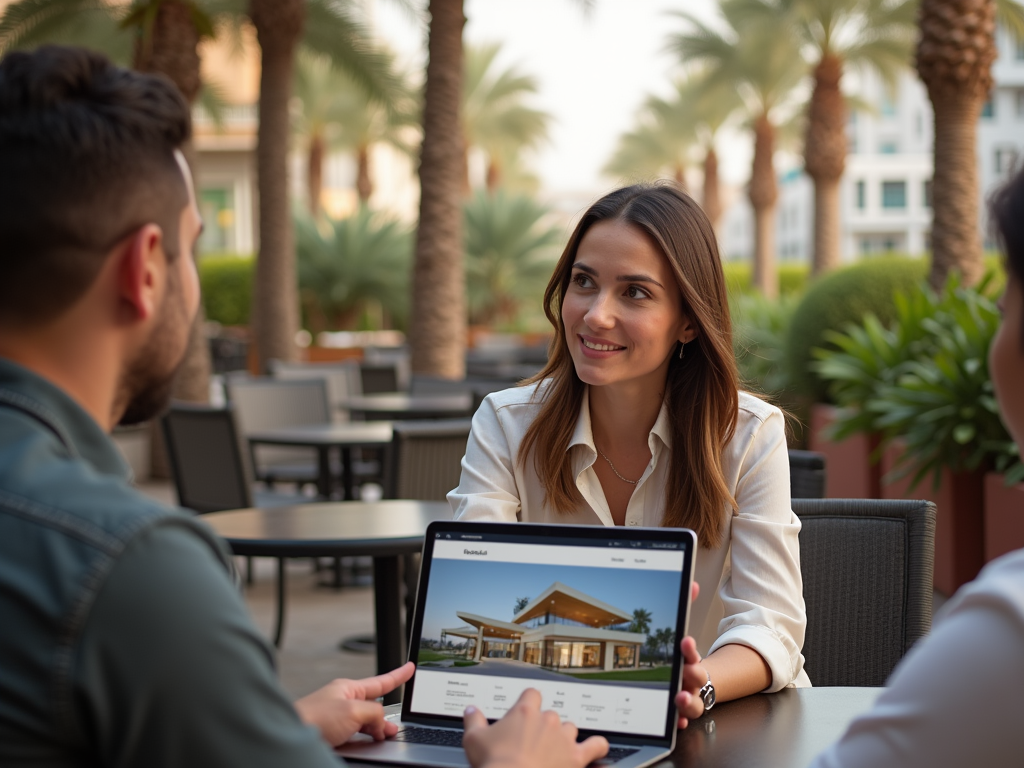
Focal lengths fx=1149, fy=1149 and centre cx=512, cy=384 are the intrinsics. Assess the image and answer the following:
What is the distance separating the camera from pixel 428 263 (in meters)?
10.8

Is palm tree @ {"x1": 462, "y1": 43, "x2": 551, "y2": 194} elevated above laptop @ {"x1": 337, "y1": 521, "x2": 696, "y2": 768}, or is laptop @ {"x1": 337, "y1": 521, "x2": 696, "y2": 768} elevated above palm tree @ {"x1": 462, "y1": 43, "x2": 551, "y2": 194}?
palm tree @ {"x1": 462, "y1": 43, "x2": 551, "y2": 194}

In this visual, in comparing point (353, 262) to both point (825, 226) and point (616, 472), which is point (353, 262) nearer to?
point (825, 226)

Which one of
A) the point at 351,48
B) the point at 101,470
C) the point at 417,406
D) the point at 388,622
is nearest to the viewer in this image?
the point at 101,470

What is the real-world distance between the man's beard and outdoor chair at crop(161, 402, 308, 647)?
3975 millimetres

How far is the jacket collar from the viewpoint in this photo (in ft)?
3.53

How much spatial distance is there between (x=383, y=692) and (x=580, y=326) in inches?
40.3

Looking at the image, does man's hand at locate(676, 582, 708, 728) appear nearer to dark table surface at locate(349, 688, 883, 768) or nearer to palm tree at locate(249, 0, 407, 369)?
dark table surface at locate(349, 688, 883, 768)

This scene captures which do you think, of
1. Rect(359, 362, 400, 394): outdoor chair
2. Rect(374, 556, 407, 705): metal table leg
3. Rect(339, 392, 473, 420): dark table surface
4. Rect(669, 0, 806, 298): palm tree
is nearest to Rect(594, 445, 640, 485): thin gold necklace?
Rect(374, 556, 407, 705): metal table leg

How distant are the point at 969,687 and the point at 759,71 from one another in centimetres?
2385

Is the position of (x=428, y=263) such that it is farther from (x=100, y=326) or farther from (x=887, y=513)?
(x=100, y=326)

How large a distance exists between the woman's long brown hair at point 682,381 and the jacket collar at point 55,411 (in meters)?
1.38

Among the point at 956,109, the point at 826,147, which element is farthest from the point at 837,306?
the point at 826,147

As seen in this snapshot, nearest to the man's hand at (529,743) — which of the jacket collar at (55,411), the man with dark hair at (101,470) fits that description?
the man with dark hair at (101,470)

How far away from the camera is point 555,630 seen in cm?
152
